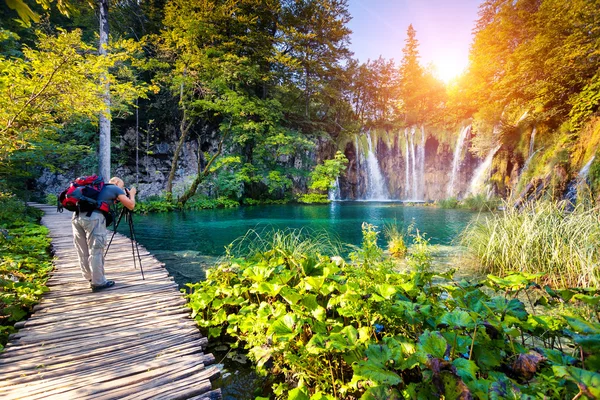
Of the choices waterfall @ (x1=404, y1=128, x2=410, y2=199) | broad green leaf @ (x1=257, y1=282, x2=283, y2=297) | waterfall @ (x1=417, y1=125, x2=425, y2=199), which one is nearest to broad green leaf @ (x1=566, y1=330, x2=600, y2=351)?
broad green leaf @ (x1=257, y1=282, x2=283, y2=297)

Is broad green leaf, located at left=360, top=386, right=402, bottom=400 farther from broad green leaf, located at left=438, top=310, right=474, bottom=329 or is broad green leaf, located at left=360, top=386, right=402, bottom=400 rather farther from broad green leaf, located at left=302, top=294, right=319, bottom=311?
broad green leaf, located at left=302, top=294, right=319, bottom=311

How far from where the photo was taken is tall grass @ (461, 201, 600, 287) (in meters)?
3.80

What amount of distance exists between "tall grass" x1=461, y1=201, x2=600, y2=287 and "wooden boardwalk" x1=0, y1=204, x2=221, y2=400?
4077mm

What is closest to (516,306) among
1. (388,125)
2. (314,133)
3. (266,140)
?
(266,140)

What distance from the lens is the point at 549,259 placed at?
4.24 m

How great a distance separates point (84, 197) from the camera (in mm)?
3387

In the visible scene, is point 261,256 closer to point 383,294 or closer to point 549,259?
point 383,294

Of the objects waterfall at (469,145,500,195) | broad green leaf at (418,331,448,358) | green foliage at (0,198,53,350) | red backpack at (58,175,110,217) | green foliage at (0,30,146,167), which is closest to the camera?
broad green leaf at (418,331,448,358)

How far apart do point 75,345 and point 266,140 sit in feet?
54.4

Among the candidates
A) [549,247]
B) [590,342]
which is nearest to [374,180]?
[549,247]

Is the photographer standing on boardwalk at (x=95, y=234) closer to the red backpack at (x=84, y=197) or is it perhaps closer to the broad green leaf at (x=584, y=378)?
the red backpack at (x=84, y=197)

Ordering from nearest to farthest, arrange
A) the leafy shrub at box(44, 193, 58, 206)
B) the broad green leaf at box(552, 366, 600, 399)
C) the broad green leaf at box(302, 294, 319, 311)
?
the broad green leaf at box(552, 366, 600, 399) < the broad green leaf at box(302, 294, 319, 311) < the leafy shrub at box(44, 193, 58, 206)

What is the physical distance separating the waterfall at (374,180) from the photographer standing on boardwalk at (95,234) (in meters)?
22.3

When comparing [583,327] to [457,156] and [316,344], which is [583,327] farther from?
[457,156]
